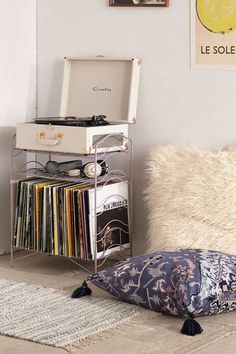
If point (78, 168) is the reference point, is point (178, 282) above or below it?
below

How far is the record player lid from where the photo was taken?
13.1 ft

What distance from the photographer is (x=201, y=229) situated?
3629mm

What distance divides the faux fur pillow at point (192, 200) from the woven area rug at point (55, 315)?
1.63ft

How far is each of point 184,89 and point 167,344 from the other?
4.79ft

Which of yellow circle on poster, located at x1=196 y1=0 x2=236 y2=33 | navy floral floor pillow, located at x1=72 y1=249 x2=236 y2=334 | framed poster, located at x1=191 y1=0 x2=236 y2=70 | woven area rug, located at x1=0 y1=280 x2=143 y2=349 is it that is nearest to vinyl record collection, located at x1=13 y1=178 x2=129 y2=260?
woven area rug, located at x1=0 y1=280 x2=143 y2=349

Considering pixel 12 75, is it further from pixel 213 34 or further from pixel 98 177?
pixel 213 34

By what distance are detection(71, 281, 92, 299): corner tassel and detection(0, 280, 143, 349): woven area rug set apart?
2 centimetres

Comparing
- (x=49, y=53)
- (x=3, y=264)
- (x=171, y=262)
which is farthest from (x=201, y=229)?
(x=49, y=53)

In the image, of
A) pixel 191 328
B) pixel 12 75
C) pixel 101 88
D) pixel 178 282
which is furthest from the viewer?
pixel 12 75

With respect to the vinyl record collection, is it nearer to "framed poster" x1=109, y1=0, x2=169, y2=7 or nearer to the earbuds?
the earbuds

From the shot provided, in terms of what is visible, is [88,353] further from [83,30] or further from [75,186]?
[83,30]

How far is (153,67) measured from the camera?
13.1 ft

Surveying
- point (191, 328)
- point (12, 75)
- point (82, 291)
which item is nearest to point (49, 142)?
point (12, 75)

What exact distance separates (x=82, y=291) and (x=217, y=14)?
1376 mm
